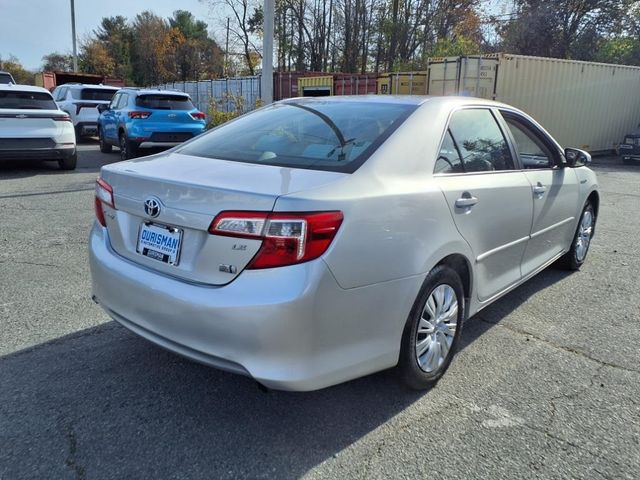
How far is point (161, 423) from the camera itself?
263 centimetres

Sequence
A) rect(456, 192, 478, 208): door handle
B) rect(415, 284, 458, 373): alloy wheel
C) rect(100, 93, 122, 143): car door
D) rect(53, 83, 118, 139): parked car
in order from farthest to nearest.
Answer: rect(53, 83, 118, 139): parked car → rect(100, 93, 122, 143): car door → rect(456, 192, 478, 208): door handle → rect(415, 284, 458, 373): alloy wheel

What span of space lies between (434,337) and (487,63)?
1270 cm

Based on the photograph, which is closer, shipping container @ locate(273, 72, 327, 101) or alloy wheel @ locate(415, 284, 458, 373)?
alloy wheel @ locate(415, 284, 458, 373)

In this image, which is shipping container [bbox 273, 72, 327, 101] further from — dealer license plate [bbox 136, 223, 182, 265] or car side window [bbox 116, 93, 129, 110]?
dealer license plate [bbox 136, 223, 182, 265]

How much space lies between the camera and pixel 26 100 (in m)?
9.92

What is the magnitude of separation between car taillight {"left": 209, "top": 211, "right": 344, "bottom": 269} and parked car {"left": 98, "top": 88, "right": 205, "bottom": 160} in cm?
1039

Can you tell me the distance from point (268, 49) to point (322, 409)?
9311 mm

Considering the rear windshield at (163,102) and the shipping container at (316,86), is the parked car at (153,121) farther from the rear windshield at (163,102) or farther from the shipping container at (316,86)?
the shipping container at (316,86)

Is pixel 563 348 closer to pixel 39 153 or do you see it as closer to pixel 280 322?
pixel 280 322

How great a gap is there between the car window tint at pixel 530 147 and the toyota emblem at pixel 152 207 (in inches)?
105

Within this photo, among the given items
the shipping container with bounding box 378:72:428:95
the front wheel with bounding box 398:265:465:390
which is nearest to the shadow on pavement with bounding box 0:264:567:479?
the front wheel with bounding box 398:265:465:390

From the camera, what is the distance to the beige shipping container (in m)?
14.1

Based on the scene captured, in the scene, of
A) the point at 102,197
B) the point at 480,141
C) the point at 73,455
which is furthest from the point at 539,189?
the point at 73,455

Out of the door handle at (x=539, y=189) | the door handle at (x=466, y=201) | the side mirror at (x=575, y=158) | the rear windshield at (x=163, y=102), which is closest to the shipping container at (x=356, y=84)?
the rear windshield at (x=163, y=102)
